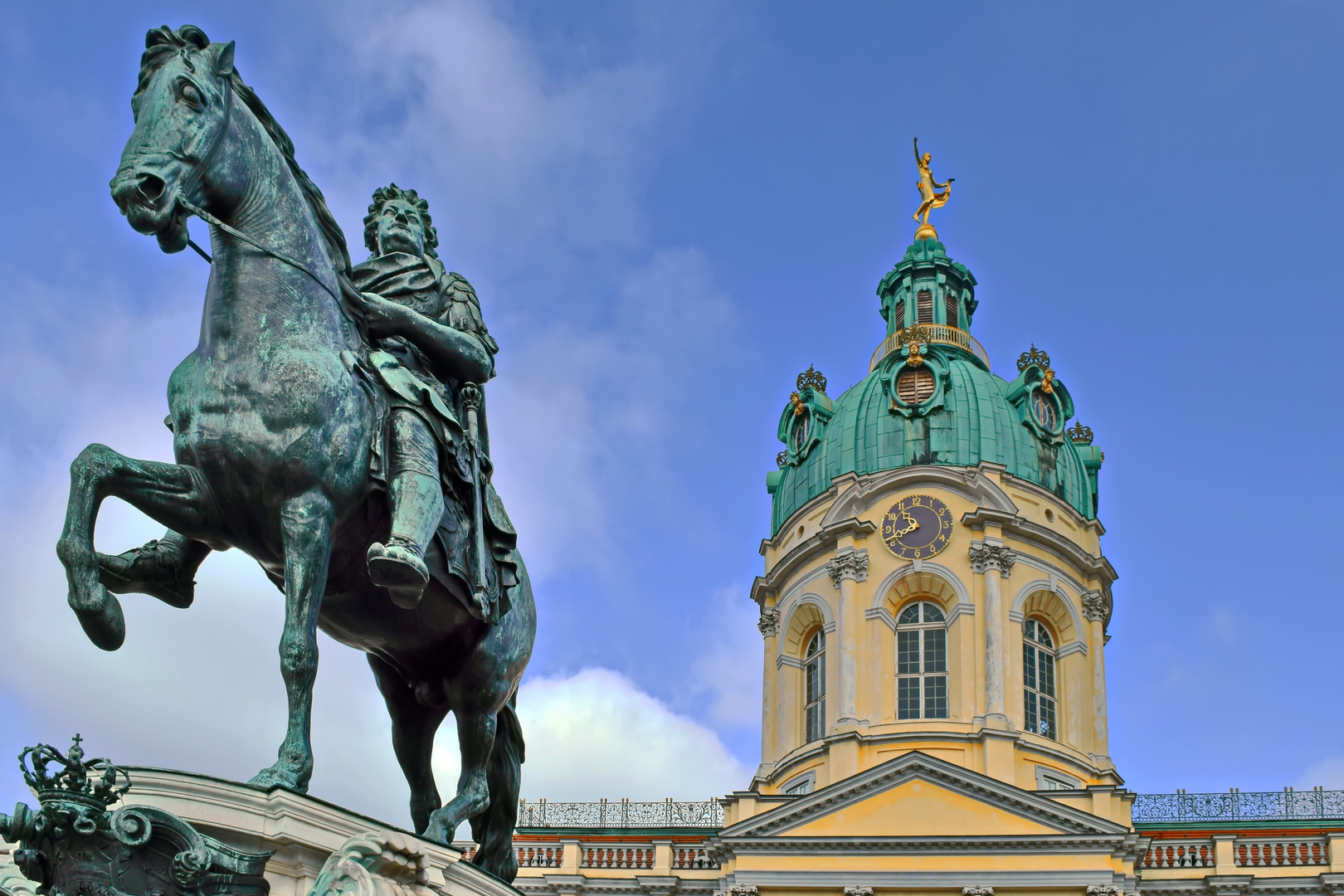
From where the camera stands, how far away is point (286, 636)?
639 cm

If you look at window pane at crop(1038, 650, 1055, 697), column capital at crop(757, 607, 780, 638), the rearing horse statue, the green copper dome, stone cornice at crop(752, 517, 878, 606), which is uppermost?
the green copper dome

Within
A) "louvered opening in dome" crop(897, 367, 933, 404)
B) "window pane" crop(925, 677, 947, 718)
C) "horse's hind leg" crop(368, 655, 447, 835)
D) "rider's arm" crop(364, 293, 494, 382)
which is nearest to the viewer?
"rider's arm" crop(364, 293, 494, 382)

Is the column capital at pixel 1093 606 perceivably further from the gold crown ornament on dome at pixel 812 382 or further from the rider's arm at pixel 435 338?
the rider's arm at pixel 435 338

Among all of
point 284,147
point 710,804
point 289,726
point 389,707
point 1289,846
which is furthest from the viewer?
point 710,804

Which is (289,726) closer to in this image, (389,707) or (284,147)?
(389,707)

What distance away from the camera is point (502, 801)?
7.97 m

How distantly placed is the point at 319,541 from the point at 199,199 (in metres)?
1.43

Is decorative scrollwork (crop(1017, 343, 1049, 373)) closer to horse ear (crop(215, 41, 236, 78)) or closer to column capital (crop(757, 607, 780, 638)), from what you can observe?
column capital (crop(757, 607, 780, 638))

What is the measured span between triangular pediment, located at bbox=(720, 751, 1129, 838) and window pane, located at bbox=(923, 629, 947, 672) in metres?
5.72

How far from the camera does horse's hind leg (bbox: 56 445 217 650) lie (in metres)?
6.25

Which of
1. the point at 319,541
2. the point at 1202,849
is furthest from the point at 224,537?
the point at 1202,849

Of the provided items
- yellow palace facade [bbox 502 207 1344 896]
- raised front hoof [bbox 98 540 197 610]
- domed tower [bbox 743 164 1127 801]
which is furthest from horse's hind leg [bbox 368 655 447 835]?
domed tower [bbox 743 164 1127 801]

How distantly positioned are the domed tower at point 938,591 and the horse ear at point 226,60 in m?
40.0

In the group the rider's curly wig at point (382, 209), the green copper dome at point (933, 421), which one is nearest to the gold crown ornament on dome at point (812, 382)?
the green copper dome at point (933, 421)
